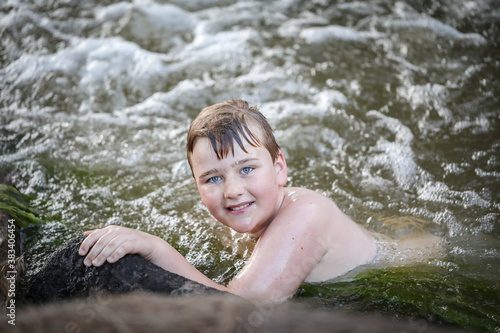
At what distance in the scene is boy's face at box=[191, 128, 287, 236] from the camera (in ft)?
9.45

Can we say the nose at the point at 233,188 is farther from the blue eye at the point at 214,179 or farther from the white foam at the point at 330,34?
the white foam at the point at 330,34

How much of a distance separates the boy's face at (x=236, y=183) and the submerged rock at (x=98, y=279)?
0.55m

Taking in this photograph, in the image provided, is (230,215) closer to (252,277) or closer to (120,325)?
(252,277)

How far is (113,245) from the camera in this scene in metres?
2.55

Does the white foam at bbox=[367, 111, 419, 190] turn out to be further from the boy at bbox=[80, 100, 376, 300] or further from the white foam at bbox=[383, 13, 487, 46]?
the white foam at bbox=[383, 13, 487, 46]

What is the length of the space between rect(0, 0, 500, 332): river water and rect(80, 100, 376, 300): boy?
207 millimetres

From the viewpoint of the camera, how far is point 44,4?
7.99m

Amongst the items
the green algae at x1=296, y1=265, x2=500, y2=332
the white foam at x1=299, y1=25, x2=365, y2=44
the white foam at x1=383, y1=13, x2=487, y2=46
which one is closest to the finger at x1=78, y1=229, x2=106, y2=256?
the green algae at x1=296, y1=265, x2=500, y2=332

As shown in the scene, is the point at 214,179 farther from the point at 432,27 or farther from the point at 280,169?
the point at 432,27

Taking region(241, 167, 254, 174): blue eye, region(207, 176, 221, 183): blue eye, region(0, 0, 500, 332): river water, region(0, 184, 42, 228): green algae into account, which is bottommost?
region(0, 0, 500, 332): river water

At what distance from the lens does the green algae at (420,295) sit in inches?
101

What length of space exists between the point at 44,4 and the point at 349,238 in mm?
6708

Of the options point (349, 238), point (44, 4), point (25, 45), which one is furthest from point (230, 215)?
point (44, 4)

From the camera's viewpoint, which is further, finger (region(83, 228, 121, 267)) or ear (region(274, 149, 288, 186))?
ear (region(274, 149, 288, 186))
